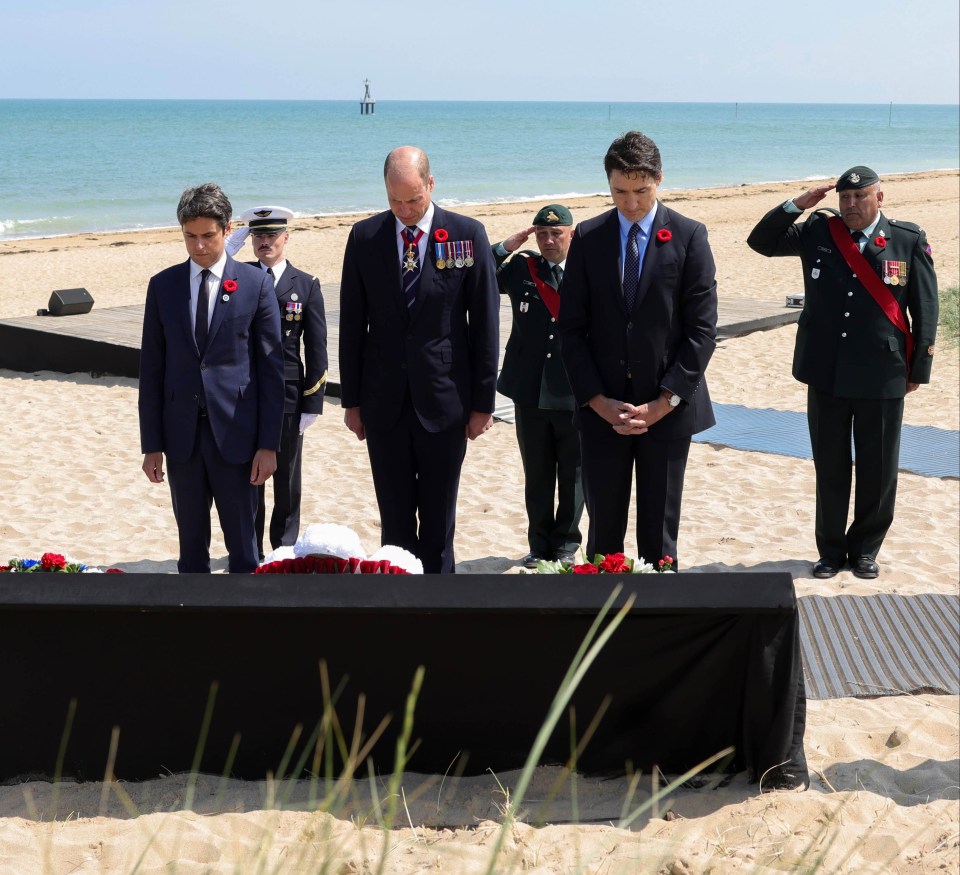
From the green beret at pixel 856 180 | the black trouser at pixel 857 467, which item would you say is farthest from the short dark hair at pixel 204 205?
the black trouser at pixel 857 467

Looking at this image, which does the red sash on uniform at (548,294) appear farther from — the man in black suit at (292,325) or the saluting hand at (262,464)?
the saluting hand at (262,464)

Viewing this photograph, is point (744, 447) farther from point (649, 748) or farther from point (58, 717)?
point (58, 717)

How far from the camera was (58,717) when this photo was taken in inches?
126

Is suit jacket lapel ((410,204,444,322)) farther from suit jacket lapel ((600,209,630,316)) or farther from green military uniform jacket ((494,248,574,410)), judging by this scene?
green military uniform jacket ((494,248,574,410))

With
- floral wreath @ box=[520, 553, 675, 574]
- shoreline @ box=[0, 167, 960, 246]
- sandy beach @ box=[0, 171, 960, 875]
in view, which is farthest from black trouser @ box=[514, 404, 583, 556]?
shoreline @ box=[0, 167, 960, 246]

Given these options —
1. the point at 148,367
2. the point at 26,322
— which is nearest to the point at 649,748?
the point at 148,367

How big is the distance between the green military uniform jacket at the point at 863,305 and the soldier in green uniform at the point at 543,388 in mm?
918

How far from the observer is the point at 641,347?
4.16 meters

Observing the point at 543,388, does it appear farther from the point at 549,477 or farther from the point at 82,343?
the point at 82,343

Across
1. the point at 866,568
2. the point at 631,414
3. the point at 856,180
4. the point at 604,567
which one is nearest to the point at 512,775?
the point at 604,567

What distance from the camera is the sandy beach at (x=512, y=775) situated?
274 centimetres

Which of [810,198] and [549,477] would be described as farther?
[549,477]

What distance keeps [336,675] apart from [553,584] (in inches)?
24.5

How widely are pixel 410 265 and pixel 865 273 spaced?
7.00 ft
